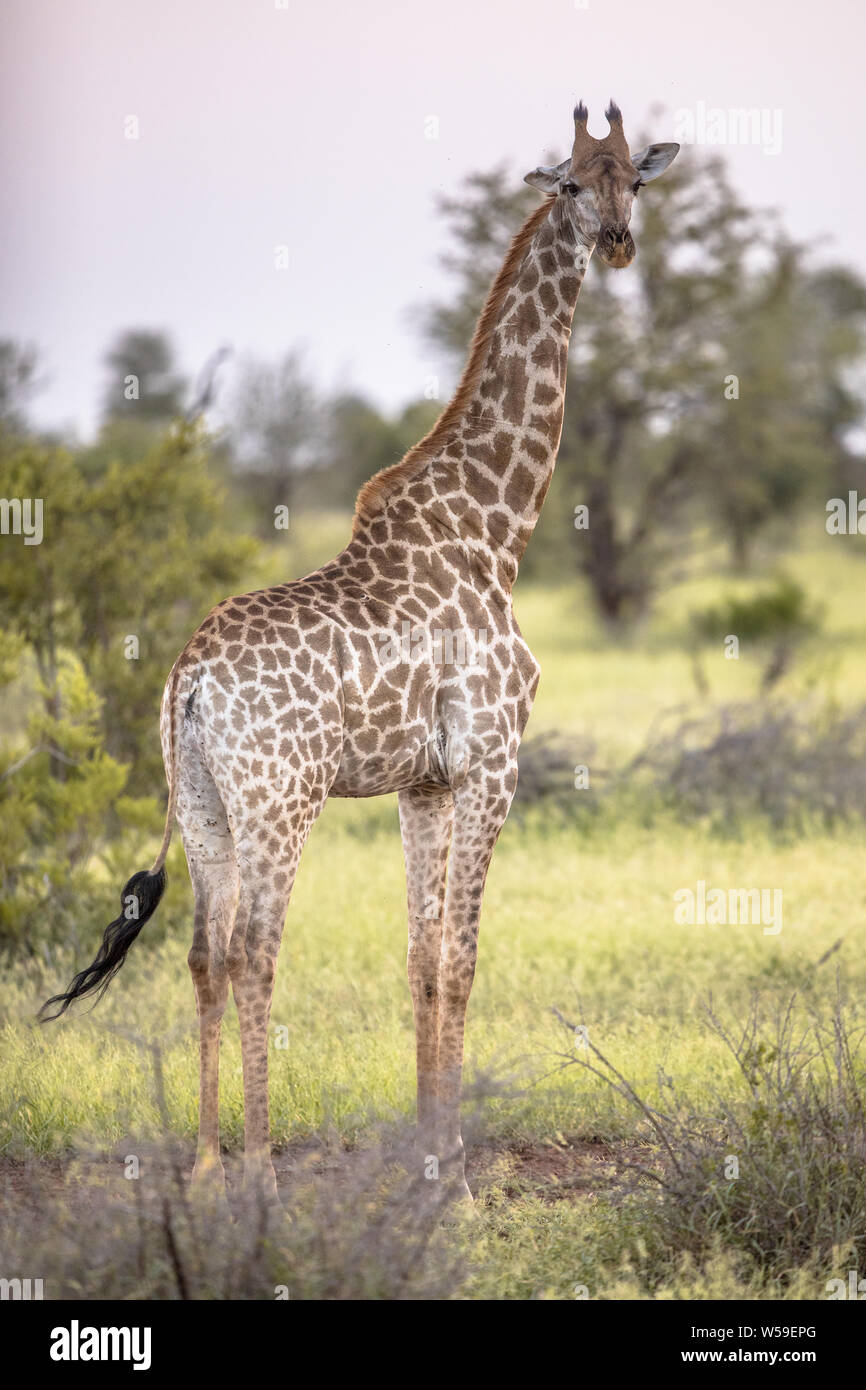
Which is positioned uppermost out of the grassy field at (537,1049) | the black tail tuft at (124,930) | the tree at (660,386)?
the tree at (660,386)

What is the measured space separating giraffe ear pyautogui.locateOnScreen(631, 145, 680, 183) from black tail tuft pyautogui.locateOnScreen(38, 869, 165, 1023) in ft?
9.09

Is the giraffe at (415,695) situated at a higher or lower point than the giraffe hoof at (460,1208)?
higher

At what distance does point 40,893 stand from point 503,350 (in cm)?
388

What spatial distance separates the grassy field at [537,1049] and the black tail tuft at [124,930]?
27 cm

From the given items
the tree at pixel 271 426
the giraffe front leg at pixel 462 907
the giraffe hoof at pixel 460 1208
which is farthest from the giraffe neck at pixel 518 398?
the tree at pixel 271 426

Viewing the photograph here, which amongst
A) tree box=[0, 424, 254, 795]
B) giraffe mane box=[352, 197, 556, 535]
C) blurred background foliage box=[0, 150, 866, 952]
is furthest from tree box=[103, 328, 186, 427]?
giraffe mane box=[352, 197, 556, 535]

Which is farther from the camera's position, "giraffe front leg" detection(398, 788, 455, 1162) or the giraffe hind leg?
"giraffe front leg" detection(398, 788, 455, 1162)

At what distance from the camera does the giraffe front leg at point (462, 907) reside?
441cm

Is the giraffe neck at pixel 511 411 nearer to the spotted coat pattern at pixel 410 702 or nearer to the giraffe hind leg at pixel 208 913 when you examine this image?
the spotted coat pattern at pixel 410 702

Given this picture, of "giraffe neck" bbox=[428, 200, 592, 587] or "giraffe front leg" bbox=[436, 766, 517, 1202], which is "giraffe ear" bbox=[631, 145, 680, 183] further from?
"giraffe front leg" bbox=[436, 766, 517, 1202]

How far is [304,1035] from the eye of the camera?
18.9ft

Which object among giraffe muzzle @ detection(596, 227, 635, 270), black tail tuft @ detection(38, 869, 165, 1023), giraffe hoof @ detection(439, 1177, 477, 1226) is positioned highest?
giraffe muzzle @ detection(596, 227, 635, 270)

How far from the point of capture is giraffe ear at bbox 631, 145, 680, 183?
15.2 ft

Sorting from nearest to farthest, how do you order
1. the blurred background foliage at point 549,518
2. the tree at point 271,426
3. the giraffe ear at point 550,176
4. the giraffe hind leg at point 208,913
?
the giraffe hind leg at point 208,913
the giraffe ear at point 550,176
the blurred background foliage at point 549,518
the tree at point 271,426
